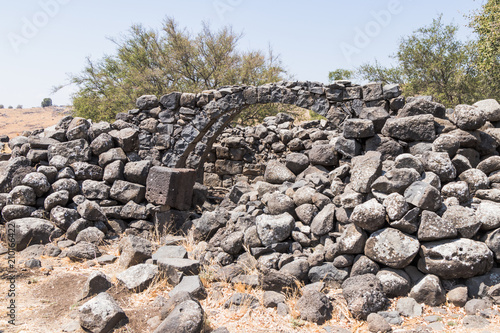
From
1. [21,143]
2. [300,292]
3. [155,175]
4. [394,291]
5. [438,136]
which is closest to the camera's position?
[394,291]

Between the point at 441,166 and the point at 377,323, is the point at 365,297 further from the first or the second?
the point at 441,166

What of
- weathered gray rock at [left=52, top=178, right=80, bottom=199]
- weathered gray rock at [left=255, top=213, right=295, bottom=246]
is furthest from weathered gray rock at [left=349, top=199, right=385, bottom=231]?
weathered gray rock at [left=52, top=178, right=80, bottom=199]

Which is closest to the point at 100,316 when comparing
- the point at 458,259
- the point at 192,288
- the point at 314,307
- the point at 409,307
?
the point at 192,288

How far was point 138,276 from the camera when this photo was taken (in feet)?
15.9

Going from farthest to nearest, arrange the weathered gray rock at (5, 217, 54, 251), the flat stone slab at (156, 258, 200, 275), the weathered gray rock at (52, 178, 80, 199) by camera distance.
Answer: the weathered gray rock at (52, 178, 80, 199) → the weathered gray rock at (5, 217, 54, 251) → the flat stone slab at (156, 258, 200, 275)

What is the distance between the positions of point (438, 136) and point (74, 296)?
17.6ft

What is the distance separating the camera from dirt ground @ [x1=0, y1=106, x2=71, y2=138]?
25.4 m

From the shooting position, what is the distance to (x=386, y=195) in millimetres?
4574

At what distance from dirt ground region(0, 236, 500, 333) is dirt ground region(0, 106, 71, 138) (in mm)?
20870

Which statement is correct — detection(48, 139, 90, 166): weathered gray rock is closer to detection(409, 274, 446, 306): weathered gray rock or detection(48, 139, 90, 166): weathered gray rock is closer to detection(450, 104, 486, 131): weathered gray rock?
detection(409, 274, 446, 306): weathered gray rock

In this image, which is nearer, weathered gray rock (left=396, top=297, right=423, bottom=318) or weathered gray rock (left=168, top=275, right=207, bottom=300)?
weathered gray rock (left=396, top=297, right=423, bottom=318)

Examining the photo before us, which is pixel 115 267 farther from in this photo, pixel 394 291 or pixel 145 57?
pixel 145 57

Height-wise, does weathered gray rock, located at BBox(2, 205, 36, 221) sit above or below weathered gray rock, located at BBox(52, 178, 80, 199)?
below

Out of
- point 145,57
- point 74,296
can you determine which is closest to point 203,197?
point 74,296
